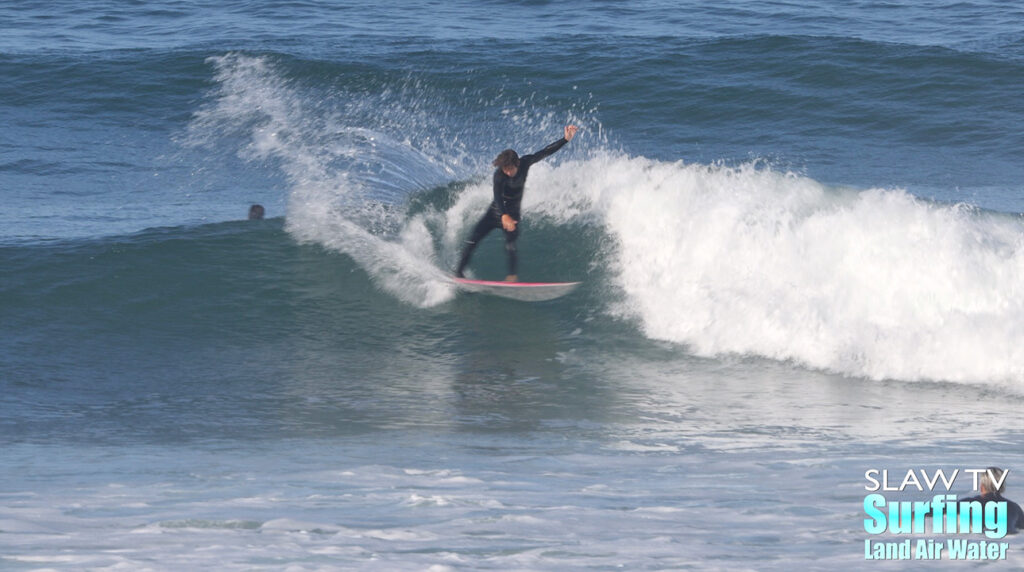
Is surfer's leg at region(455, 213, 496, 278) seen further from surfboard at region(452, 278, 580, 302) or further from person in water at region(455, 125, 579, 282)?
surfboard at region(452, 278, 580, 302)

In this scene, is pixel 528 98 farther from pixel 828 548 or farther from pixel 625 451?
pixel 828 548

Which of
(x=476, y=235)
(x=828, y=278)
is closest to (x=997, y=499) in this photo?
→ (x=828, y=278)

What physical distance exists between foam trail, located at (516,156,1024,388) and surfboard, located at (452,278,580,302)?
1.77ft

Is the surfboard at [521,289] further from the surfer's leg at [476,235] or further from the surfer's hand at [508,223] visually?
the surfer's hand at [508,223]

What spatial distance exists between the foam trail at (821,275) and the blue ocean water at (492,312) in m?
0.03

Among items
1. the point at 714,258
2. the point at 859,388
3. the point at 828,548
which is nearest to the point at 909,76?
the point at 714,258

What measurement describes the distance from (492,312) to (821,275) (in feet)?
9.38

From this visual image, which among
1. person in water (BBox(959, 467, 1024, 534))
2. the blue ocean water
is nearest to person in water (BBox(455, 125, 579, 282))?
the blue ocean water

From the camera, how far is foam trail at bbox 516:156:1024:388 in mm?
8336

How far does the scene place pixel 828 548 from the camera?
4.54 meters

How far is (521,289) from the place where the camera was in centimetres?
937

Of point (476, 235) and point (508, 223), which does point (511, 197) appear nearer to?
point (508, 223)

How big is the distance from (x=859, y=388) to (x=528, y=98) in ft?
38.3

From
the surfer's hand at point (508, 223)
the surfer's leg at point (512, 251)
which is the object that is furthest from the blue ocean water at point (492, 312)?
the surfer's hand at point (508, 223)
